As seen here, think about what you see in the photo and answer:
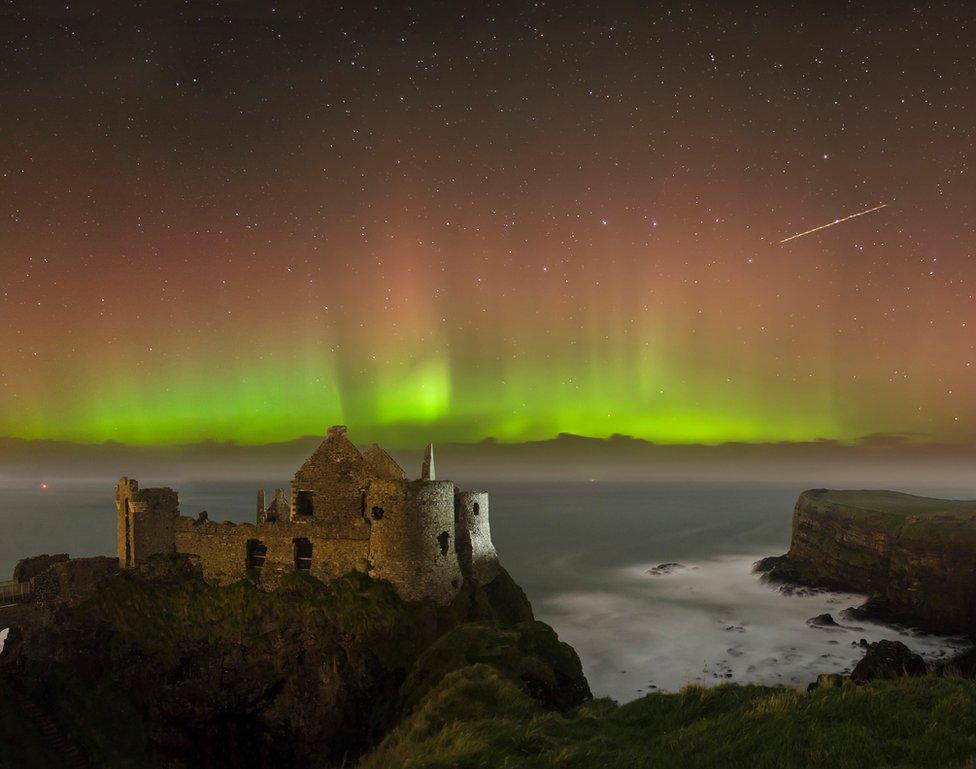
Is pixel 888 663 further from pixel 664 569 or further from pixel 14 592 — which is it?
pixel 664 569

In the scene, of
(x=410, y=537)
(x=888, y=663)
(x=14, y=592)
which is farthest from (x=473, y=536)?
(x=14, y=592)

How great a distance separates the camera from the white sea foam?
5156 cm

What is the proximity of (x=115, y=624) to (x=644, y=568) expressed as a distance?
88.9 m

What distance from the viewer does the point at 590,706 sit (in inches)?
749

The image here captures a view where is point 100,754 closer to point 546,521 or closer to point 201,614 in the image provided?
point 201,614

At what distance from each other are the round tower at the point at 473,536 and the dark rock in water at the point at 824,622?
4209 cm

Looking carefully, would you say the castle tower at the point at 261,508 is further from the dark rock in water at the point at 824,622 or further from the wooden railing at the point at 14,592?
the dark rock in water at the point at 824,622

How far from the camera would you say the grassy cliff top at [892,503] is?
78.7m

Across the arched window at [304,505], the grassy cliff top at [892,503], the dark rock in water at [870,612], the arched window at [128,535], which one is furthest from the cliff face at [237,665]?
the grassy cliff top at [892,503]

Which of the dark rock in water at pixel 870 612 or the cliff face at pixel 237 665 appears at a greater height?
the cliff face at pixel 237 665

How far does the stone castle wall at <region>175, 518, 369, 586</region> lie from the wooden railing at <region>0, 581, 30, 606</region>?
11.7 metres

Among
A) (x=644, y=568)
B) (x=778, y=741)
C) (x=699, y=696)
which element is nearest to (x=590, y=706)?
(x=699, y=696)

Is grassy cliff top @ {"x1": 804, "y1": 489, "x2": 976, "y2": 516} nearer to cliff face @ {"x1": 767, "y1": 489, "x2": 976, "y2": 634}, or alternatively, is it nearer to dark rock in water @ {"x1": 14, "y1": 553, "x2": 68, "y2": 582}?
cliff face @ {"x1": 767, "y1": 489, "x2": 976, "y2": 634}

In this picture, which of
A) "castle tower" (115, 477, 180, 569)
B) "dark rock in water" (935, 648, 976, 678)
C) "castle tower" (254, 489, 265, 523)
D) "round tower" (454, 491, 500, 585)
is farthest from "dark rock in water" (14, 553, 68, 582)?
"dark rock in water" (935, 648, 976, 678)
